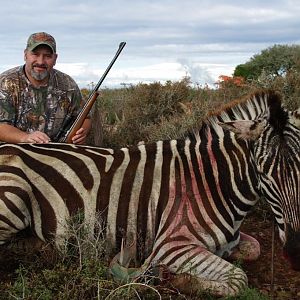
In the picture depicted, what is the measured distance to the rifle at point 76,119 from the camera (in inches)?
203

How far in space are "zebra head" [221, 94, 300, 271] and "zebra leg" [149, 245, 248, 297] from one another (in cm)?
37

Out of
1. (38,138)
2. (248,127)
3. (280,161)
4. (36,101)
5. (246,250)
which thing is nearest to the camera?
(280,161)

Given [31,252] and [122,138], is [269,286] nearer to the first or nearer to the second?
[31,252]

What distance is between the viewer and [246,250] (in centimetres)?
423

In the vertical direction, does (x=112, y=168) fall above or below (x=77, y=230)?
above

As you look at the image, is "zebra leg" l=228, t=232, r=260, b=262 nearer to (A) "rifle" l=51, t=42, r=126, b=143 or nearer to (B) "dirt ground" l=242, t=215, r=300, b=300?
(B) "dirt ground" l=242, t=215, r=300, b=300

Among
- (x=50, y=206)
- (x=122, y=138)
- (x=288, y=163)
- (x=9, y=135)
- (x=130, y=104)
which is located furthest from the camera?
(x=130, y=104)

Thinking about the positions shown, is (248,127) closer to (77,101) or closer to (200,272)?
(200,272)

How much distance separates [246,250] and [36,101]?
2531mm

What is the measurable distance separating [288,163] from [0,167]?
190 centimetres

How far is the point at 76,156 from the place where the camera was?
4.05 meters

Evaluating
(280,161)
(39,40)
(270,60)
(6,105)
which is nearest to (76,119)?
(6,105)

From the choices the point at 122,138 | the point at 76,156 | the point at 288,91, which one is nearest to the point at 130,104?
the point at 122,138

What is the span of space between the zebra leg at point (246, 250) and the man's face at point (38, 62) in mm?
2446
